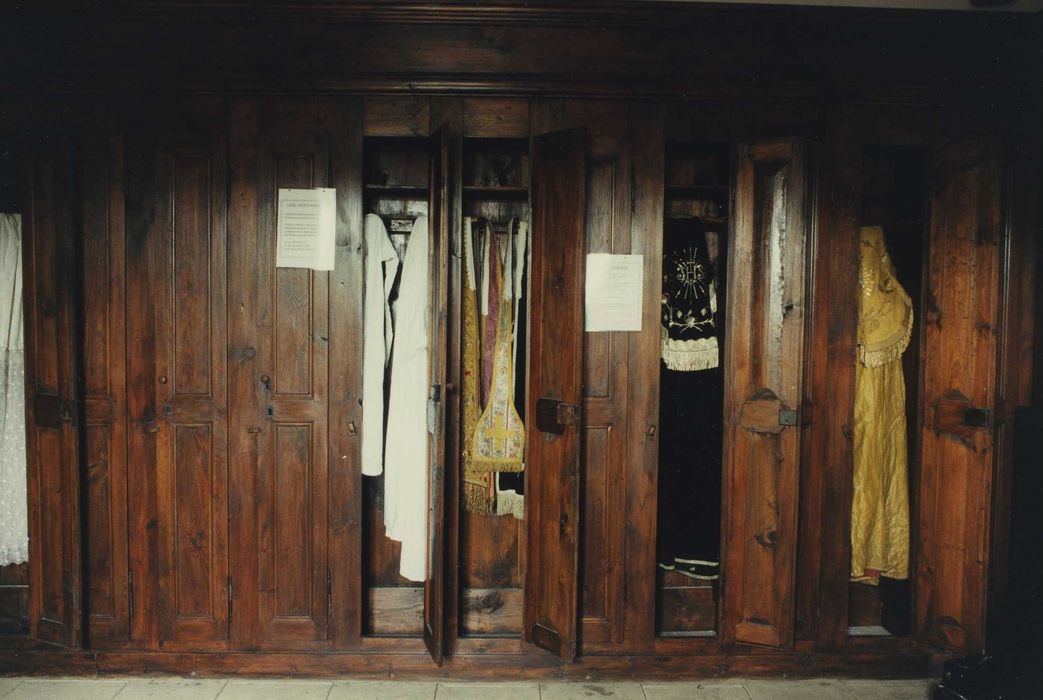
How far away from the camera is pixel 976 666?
2127 mm

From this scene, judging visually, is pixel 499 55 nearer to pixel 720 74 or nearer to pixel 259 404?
pixel 720 74

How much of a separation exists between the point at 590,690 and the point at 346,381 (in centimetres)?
156

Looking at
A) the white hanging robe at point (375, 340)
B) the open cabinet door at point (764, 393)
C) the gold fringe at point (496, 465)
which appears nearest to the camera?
the open cabinet door at point (764, 393)

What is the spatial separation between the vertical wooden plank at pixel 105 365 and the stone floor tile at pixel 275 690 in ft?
1.68

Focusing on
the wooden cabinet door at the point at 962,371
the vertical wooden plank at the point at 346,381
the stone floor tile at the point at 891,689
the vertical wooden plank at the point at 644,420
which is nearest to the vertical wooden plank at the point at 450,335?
the vertical wooden plank at the point at 346,381

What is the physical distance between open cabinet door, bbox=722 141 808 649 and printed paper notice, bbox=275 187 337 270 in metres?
1.61

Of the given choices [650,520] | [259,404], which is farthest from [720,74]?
[259,404]

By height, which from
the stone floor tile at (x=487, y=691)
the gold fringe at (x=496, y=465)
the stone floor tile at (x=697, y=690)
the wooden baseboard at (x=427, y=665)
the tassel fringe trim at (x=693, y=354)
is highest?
the tassel fringe trim at (x=693, y=354)

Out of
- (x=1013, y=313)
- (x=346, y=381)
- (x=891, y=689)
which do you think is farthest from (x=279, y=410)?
(x=1013, y=313)

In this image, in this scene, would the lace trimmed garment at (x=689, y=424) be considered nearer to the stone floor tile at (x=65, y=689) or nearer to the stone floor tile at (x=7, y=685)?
the stone floor tile at (x=65, y=689)

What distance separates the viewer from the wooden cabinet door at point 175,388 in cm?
233

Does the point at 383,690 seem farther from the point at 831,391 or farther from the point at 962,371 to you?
the point at 962,371

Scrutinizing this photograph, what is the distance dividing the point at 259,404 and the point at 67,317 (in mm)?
815

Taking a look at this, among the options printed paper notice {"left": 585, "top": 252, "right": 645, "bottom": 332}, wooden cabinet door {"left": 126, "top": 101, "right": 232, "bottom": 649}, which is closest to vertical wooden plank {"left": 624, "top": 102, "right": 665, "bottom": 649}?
printed paper notice {"left": 585, "top": 252, "right": 645, "bottom": 332}
